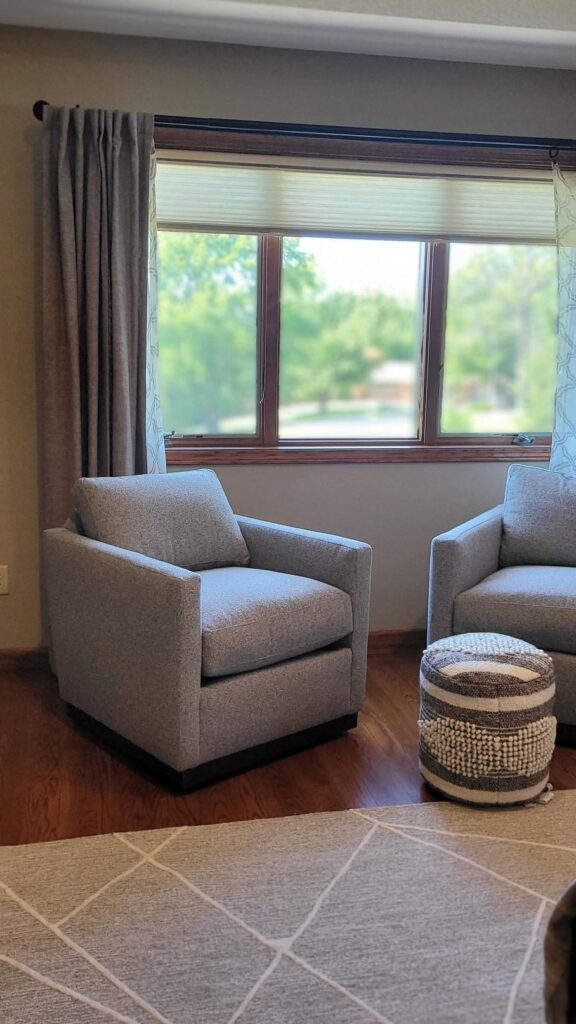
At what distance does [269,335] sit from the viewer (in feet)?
11.6

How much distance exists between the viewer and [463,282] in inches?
146

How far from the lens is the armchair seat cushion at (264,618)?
2387mm

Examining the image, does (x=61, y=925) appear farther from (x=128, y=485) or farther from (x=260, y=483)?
(x=260, y=483)

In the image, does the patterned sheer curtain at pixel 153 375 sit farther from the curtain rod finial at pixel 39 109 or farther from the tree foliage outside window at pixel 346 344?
the curtain rod finial at pixel 39 109

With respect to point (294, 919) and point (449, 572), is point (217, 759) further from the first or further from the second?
point (449, 572)

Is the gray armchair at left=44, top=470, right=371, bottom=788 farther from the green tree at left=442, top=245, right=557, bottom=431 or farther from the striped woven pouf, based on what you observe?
the green tree at left=442, top=245, right=557, bottom=431

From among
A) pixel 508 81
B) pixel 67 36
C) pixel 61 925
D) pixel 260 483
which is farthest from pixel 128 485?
pixel 508 81

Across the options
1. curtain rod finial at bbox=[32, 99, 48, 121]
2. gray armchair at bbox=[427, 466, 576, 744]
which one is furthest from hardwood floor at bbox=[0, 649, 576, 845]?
curtain rod finial at bbox=[32, 99, 48, 121]

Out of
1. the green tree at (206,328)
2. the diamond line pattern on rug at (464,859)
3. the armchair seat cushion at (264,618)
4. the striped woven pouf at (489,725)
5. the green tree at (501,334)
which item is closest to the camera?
the diamond line pattern on rug at (464,859)

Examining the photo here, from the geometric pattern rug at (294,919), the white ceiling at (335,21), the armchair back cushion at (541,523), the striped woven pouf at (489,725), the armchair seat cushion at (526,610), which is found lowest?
the geometric pattern rug at (294,919)

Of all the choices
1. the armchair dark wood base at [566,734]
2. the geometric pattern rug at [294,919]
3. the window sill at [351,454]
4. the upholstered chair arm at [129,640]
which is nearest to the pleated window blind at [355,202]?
the window sill at [351,454]

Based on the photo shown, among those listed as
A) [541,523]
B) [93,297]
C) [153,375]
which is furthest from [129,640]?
[541,523]

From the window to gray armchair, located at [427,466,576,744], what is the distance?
56 cm

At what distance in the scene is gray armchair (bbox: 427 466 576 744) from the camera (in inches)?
107
